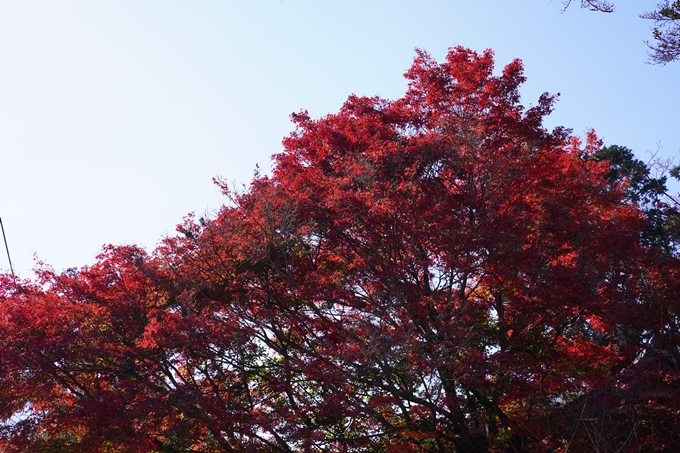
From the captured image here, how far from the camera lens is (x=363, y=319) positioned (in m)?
13.8

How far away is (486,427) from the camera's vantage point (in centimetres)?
1420

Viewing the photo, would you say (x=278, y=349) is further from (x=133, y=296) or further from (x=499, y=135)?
(x=499, y=135)

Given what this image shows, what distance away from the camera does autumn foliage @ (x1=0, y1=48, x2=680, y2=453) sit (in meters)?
13.3

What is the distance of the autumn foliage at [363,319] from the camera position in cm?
1331

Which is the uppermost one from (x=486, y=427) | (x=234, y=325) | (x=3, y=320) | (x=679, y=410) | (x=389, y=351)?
(x=3, y=320)

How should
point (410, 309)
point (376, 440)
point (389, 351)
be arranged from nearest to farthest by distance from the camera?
point (389, 351) < point (410, 309) < point (376, 440)

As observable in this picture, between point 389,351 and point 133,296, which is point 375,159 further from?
point 133,296

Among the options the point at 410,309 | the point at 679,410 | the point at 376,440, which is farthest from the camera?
the point at 376,440

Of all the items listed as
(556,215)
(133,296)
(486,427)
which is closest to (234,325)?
(133,296)

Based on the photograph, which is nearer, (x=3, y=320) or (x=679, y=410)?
(x=679, y=410)

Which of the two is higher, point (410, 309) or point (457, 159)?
point (457, 159)

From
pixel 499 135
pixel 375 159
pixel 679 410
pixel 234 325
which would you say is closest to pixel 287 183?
pixel 375 159

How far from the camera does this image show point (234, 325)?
14359 mm

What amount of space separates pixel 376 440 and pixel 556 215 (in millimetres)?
6214
